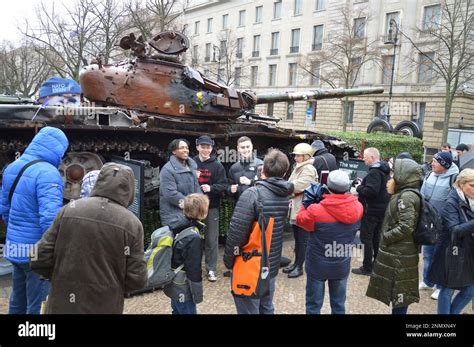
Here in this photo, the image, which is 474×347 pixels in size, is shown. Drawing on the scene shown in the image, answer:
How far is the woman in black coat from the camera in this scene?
182 inches

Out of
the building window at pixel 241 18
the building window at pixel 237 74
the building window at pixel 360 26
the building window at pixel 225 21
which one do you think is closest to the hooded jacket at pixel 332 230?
the building window at pixel 360 26

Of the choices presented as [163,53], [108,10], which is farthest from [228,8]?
[163,53]

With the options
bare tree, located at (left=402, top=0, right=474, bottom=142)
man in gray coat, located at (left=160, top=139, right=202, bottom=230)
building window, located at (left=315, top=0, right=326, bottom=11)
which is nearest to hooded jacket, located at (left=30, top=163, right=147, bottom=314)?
man in gray coat, located at (left=160, top=139, right=202, bottom=230)

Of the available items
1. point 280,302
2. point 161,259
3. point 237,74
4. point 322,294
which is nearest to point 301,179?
point 280,302

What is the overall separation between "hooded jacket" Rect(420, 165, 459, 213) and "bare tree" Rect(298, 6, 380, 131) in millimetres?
26564

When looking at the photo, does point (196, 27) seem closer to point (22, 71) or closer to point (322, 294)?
point (22, 71)

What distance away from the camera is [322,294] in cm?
471

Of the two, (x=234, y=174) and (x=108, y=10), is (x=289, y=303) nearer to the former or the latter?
(x=234, y=174)

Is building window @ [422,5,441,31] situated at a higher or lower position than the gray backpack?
higher

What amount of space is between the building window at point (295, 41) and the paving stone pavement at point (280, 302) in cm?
4180

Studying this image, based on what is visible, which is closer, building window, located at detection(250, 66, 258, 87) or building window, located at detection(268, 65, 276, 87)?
building window, located at detection(268, 65, 276, 87)

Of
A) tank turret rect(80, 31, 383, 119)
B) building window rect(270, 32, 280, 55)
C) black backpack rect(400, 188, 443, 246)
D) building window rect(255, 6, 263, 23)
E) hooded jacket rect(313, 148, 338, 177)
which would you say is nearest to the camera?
black backpack rect(400, 188, 443, 246)

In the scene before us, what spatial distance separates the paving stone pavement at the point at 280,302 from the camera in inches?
210

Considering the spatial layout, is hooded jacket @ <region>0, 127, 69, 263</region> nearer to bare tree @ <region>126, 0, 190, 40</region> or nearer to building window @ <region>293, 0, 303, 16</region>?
bare tree @ <region>126, 0, 190, 40</region>
